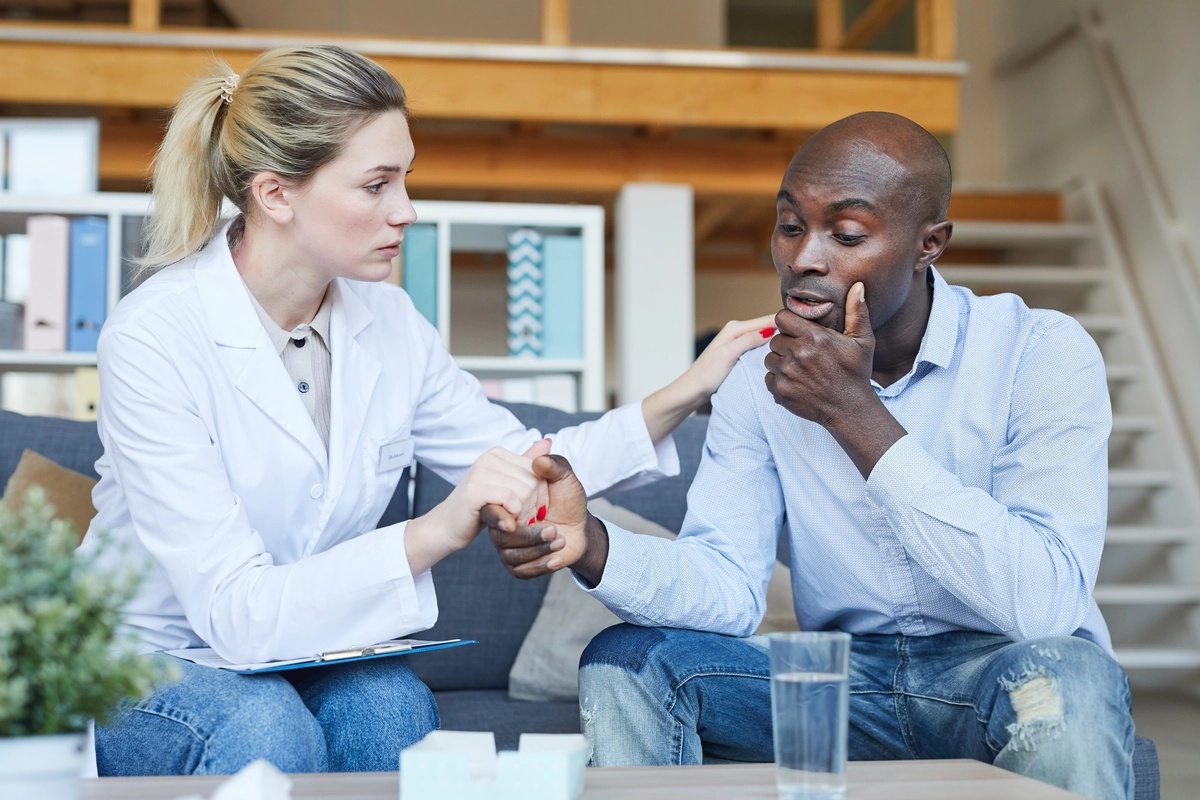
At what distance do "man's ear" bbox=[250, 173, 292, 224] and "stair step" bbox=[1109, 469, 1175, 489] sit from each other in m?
3.53

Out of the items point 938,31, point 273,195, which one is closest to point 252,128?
point 273,195

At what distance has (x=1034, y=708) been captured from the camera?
1.12 metres

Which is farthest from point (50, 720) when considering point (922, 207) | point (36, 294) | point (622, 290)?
point (622, 290)

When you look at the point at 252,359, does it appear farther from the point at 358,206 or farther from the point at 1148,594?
the point at 1148,594

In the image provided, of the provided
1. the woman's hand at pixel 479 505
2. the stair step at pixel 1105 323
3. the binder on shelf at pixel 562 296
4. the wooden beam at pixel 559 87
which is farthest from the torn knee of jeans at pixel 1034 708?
the stair step at pixel 1105 323

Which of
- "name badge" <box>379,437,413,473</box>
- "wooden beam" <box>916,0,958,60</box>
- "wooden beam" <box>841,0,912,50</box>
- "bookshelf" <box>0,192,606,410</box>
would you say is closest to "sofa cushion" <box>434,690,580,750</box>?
"name badge" <box>379,437,413,473</box>

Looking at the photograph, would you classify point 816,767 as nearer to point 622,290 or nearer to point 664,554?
point 664,554

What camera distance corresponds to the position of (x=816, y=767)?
88 cm

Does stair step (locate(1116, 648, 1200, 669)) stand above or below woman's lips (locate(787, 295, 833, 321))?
below

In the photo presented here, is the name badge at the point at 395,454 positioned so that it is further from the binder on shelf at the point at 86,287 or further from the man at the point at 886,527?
the binder on shelf at the point at 86,287

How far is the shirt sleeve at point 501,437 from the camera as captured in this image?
1762 millimetres

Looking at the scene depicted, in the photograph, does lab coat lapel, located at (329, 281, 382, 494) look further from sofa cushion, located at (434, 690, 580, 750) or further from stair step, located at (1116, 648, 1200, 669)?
stair step, located at (1116, 648, 1200, 669)

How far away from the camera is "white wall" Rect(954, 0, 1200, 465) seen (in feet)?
14.7

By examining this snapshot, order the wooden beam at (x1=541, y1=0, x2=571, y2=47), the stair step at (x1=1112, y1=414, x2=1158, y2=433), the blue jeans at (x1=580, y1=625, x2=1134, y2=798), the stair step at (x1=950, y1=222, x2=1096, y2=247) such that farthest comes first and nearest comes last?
the stair step at (x1=950, y1=222, x2=1096, y2=247), the stair step at (x1=1112, y1=414, x2=1158, y2=433), the wooden beam at (x1=541, y1=0, x2=571, y2=47), the blue jeans at (x1=580, y1=625, x2=1134, y2=798)
